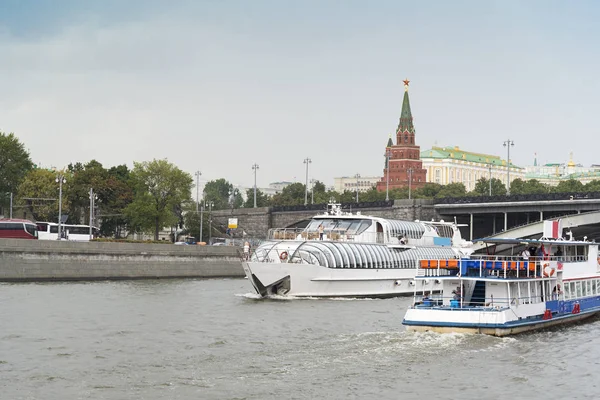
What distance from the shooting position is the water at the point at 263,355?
96.2ft

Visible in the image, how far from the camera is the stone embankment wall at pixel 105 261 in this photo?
66.3 m

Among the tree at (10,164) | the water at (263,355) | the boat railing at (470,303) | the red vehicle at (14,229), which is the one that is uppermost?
the tree at (10,164)

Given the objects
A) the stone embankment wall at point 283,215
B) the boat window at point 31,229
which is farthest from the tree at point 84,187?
the boat window at point 31,229

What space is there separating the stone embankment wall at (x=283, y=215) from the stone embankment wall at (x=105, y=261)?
77.1ft

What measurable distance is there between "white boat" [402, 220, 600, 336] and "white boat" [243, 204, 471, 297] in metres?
5.41

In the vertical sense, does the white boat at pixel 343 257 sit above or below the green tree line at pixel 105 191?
below

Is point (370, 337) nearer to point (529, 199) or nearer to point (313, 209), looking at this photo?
point (529, 199)

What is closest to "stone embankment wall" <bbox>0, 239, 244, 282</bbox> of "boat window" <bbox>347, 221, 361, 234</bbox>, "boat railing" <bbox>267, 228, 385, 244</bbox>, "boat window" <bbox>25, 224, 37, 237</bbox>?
"boat railing" <bbox>267, 228, 385, 244</bbox>

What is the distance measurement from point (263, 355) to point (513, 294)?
45.2 feet

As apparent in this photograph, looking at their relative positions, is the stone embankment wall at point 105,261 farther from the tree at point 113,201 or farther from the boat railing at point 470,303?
the tree at point 113,201

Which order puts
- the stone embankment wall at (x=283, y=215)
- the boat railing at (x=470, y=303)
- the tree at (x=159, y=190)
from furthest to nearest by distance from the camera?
1. the stone embankment wall at (x=283, y=215)
2. the tree at (x=159, y=190)
3. the boat railing at (x=470, y=303)

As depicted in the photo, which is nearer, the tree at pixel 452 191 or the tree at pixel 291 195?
the tree at pixel 452 191

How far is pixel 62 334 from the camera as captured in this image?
38688 mm

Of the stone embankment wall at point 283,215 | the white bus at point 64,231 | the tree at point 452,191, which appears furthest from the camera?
the tree at point 452,191
